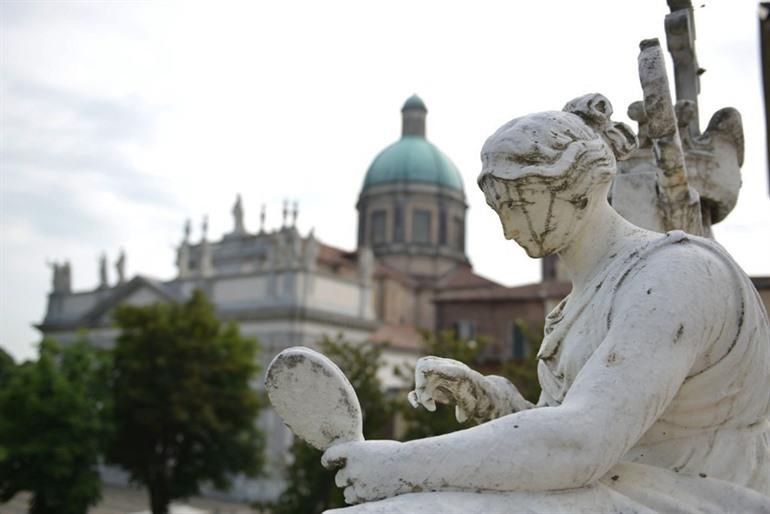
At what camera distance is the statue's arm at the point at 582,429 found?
5.12 feet

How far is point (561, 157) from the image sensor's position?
1853 millimetres

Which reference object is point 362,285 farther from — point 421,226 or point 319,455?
point 319,455

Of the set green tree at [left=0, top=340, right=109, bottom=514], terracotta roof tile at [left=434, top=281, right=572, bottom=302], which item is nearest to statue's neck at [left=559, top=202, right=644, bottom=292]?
green tree at [left=0, top=340, right=109, bottom=514]

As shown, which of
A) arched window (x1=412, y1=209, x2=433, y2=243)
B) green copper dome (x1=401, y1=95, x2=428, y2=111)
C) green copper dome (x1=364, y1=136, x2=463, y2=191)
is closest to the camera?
arched window (x1=412, y1=209, x2=433, y2=243)

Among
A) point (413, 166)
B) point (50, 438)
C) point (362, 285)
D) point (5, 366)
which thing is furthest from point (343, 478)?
point (413, 166)

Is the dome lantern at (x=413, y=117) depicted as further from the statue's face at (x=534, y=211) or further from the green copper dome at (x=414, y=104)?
the statue's face at (x=534, y=211)

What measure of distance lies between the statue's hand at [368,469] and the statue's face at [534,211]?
22.7 inches

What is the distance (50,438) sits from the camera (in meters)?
23.9

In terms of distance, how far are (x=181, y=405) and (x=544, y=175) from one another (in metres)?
25.5

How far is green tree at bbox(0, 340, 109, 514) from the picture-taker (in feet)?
77.1

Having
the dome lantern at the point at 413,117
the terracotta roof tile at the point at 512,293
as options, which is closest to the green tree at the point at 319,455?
the terracotta roof tile at the point at 512,293

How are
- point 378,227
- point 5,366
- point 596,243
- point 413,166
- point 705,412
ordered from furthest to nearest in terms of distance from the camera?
point 413,166 < point 378,227 < point 5,366 < point 596,243 < point 705,412

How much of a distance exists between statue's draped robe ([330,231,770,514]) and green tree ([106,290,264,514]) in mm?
25304

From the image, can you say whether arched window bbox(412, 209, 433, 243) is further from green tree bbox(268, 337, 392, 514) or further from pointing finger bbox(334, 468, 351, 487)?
pointing finger bbox(334, 468, 351, 487)
